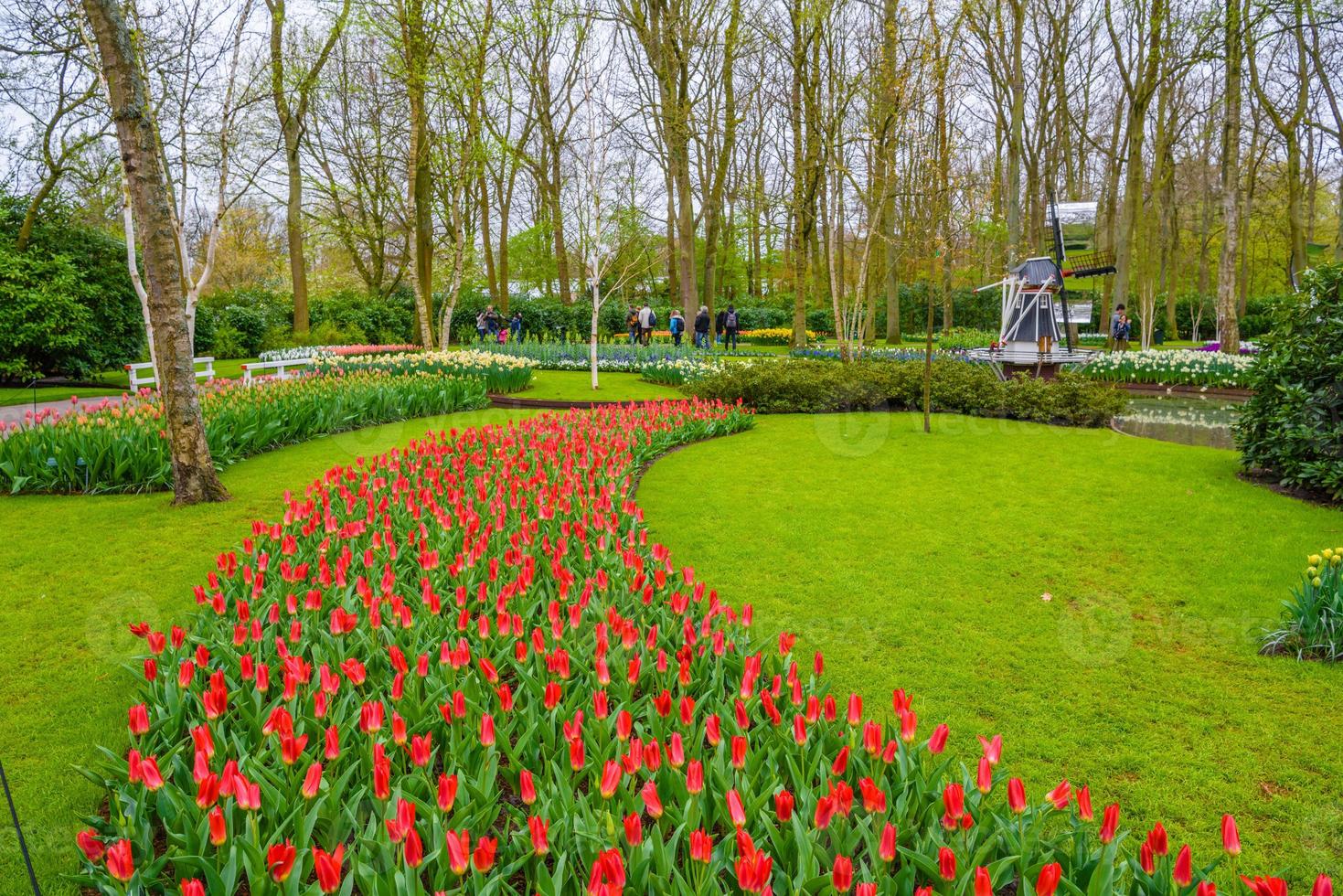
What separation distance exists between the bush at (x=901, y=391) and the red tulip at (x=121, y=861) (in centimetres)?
1047

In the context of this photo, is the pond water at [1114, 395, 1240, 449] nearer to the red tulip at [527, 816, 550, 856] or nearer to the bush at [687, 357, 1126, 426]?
the bush at [687, 357, 1126, 426]

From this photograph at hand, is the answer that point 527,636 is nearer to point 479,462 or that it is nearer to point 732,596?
point 732,596

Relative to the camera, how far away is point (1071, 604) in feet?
14.4

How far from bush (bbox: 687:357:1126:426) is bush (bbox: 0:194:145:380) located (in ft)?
37.9

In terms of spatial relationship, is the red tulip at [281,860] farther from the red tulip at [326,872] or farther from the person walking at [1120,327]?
the person walking at [1120,327]

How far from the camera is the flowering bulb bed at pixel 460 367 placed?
13414 millimetres

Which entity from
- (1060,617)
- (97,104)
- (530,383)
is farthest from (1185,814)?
(97,104)

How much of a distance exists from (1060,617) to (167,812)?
4005 millimetres

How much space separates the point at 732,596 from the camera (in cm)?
446

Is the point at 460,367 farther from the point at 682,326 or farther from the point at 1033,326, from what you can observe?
the point at 1033,326

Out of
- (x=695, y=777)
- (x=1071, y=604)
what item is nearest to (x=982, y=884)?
(x=695, y=777)

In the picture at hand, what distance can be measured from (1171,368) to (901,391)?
7.37 meters

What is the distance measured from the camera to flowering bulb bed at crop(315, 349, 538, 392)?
13414 millimetres

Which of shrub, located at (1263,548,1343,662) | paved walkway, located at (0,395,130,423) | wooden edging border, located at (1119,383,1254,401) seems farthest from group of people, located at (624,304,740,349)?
shrub, located at (1263,548,1343,662)
